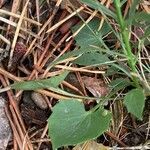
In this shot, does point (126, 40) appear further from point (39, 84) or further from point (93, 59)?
point (39, 84)

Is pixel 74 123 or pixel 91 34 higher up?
pixel 91 34

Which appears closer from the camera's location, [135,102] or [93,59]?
[135,102]

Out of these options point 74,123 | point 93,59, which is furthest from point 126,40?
point 74,123

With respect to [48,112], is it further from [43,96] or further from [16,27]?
[16,27]

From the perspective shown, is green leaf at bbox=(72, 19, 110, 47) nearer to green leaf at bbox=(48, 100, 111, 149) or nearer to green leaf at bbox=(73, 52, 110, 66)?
green leaf at bbox=(73, 52, 110, 66)

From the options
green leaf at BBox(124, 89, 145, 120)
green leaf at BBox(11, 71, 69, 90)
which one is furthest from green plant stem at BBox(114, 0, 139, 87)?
green leaf at BBox(11, 71, 69, 90)
